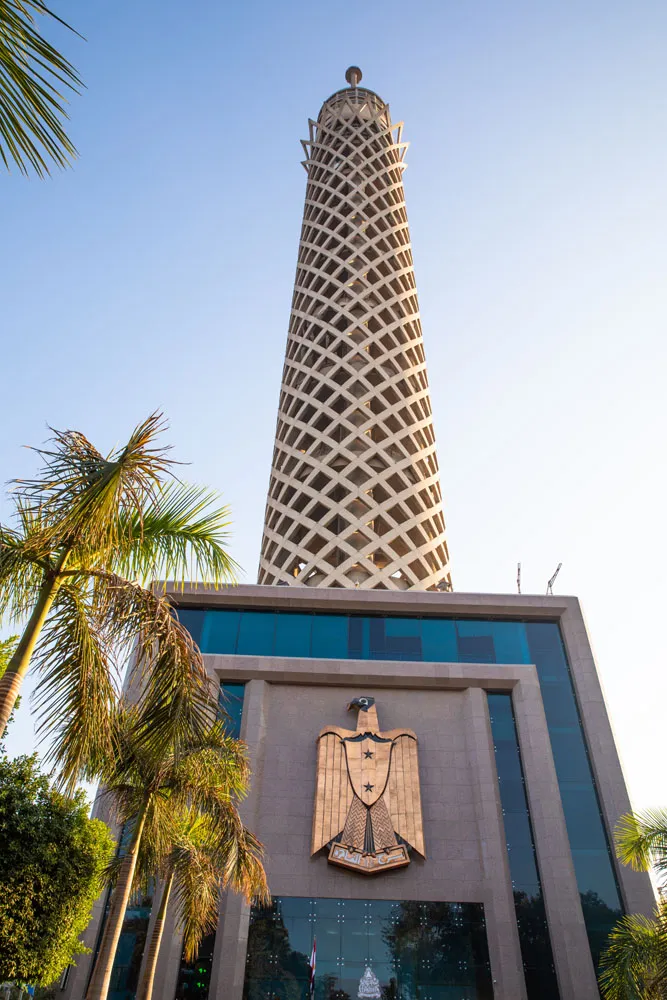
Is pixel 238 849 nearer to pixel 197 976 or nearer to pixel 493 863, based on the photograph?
pixel 197 976

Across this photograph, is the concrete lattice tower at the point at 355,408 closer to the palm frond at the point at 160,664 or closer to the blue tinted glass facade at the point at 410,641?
the blue tinted glass facade at the point at 410,641

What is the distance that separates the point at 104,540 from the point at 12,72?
159 inches

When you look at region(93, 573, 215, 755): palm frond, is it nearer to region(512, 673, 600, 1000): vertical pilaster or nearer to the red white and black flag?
the red white and black flag

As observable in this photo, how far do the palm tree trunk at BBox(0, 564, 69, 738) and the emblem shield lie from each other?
13829mm

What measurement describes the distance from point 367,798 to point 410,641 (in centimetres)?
520

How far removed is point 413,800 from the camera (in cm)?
1872

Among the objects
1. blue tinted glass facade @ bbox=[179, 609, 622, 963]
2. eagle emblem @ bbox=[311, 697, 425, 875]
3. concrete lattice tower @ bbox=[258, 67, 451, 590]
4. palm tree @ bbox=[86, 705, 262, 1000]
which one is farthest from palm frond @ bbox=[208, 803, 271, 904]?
concrete lattice tower @ bbox=[258, 67, 451, 590]

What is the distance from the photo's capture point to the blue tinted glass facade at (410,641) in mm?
21234

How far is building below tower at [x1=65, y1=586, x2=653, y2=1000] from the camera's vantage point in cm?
1692

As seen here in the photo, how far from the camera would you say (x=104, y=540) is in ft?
22.5

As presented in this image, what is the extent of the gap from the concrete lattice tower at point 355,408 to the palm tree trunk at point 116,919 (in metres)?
17.0

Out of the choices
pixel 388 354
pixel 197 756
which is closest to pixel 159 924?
pixel 197 756

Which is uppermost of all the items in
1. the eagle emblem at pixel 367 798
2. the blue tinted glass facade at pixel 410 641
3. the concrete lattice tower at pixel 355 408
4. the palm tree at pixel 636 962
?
the concrete lattice tower at pixel 355 408

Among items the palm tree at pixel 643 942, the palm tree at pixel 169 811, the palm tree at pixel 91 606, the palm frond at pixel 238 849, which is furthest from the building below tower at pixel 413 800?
the palm tree at pixel 91 606
